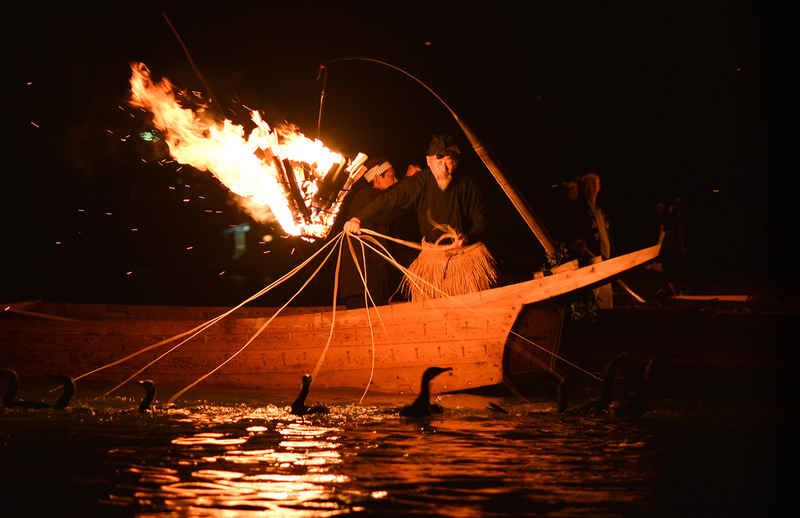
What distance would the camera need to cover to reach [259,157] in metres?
5.97

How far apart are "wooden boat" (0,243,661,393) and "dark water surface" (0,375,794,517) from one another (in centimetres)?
37

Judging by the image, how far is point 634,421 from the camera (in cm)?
453

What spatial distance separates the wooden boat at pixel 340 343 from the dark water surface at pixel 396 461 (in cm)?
37

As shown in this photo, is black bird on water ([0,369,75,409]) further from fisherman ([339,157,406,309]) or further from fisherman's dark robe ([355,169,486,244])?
fisherman's dark robe ([355,169,486,244])

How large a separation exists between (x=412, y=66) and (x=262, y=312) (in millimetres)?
4189

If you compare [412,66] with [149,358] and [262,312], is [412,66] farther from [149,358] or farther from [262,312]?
[149,358]

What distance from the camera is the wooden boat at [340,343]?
488 cm

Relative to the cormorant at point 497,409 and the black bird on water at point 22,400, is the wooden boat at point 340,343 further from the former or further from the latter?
the black bird on water at point 22,400

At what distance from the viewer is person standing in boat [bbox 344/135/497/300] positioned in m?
5.31

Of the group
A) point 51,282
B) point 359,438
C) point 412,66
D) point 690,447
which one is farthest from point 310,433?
point 51,282

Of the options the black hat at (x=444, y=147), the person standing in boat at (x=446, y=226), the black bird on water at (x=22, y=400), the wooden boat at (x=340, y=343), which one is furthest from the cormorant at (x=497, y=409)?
the black bird on water at (x=22, y=400)

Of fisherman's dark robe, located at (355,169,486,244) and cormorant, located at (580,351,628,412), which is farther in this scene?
fisherman's dark robe, located at (355,169,486,244)

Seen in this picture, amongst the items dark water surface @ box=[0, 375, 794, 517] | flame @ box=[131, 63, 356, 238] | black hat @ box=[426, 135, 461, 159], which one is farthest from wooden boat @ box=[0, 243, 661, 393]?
black hat @ box=[426, 135, 461, 159]

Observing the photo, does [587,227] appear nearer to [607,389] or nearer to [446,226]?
[446,226]
